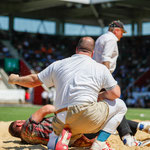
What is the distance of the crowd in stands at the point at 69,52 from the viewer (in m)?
29.4

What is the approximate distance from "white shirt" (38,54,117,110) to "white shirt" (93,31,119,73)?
158 cm

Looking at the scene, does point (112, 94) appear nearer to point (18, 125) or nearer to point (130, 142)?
point (130, 142)

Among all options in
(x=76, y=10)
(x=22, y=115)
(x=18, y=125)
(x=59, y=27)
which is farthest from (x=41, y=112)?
(x=59, y=27)

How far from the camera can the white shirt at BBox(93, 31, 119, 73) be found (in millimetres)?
5426

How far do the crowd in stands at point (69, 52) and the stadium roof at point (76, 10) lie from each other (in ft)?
9.92

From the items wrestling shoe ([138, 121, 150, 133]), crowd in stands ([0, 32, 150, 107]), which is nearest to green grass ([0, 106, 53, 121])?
wrestling shoe ([138, 121, 150, 133])

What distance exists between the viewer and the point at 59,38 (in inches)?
1620

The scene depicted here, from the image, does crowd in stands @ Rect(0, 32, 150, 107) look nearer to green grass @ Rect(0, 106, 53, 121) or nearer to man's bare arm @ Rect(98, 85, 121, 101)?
green grass @ Rect(0, 106, 53, 121)

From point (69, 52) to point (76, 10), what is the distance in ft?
19.5

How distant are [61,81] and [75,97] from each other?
271 mm

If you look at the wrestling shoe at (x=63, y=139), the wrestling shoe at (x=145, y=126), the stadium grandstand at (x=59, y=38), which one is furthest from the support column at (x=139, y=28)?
the wrestling shoe at (x=63, y=139)

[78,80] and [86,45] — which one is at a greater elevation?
[86,45]

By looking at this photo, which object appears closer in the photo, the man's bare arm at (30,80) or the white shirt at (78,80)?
the white shirt at (78,80)

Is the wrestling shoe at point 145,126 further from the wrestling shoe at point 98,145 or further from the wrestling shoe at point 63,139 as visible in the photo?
the wrestling shoe at point 63,139
